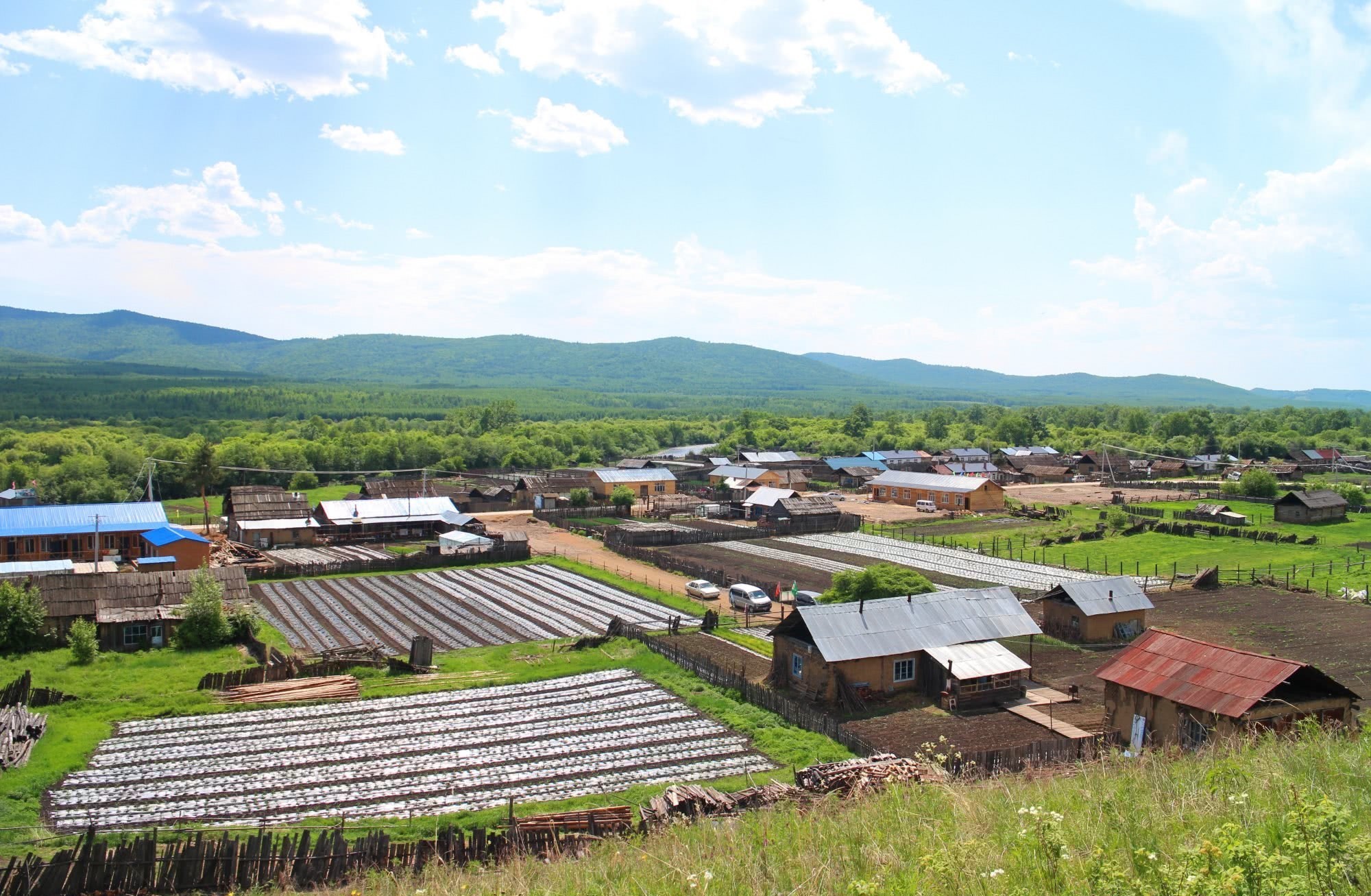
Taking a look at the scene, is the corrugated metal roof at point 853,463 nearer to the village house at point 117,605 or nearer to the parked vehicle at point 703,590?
the parked vehicle at point 703,590

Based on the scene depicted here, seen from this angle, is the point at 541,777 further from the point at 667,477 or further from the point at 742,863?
the point at 667,477

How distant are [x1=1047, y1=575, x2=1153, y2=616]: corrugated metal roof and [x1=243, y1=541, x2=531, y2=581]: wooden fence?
28310 mm

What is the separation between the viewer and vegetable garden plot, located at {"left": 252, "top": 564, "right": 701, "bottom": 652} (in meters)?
33.2

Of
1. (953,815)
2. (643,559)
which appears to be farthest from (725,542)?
(953,815)

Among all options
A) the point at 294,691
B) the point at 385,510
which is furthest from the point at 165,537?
the point at 294,691

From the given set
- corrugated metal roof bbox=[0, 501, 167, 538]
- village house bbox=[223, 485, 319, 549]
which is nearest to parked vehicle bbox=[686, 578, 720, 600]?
corrugated metal roof bbox=[0, 501, 167, 538]

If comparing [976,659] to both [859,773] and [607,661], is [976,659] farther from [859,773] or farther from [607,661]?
[607,661]

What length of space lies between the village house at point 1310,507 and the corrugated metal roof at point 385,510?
186 feet

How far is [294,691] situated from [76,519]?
29.2 m

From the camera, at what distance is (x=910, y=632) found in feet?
84.1

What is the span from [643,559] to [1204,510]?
130 feet

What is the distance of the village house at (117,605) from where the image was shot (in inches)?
1207

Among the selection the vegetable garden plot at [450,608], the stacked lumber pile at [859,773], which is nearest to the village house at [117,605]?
the vegetable garden plot at [450,608]

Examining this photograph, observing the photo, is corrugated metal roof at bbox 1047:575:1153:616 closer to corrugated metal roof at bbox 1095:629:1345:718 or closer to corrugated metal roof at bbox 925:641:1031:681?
corrugated metal roof at bbox 925:641:1031:681
